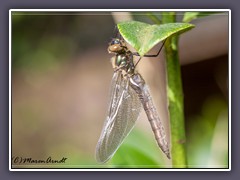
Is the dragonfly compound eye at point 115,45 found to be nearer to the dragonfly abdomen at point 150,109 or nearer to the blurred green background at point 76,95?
the dragonfly abdomen at point 150,109

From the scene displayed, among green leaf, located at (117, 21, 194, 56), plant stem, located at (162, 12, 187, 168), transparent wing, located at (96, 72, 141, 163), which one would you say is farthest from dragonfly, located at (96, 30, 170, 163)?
green leaf, located at (117, 21, 194, 56)

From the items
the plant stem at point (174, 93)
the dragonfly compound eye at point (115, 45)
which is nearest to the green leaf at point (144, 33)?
the plant stem at point (174, 93)

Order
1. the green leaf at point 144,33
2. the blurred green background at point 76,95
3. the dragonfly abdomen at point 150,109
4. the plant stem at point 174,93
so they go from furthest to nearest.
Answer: the blurred green background at point 76,95 → the dragonfly abdomen at point 150,109 → the plant stem at point 174,93 → the green leaf at point 144,33

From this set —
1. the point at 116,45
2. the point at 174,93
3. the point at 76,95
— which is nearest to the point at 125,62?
the point at 116,45

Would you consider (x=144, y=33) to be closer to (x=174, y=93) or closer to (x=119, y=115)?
(x=174, y=93)

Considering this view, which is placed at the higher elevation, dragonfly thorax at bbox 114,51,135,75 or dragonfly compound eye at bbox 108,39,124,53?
dragonfly compound eye at bbox 108,39,124,53

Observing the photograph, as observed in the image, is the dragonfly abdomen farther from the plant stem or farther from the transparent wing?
the plant stem

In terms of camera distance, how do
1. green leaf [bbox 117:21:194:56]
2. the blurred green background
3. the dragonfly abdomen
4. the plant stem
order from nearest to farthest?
green leaf [bbox 117:21:194:56] → the plant stem → the dragonfly abdomen → the blurred green background
